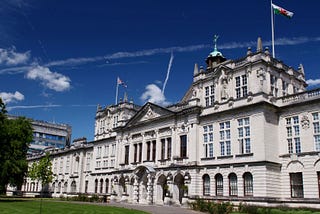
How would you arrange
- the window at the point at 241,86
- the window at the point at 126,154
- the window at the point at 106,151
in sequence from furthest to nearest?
the window at the point at 106,151, the window at the point at 126,154, the window at the point at 241,86

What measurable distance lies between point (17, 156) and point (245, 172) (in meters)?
28.2

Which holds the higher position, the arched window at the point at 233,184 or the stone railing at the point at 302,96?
the stone railing at the point at 302,96

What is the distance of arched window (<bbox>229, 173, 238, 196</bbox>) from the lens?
36.7 meters

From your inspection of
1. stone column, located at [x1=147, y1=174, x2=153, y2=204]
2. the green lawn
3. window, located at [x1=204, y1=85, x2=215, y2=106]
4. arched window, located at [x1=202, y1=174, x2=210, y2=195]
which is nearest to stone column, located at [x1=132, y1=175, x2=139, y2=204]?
stone column, located at [x1=147, y1=174, x2=153, y2=204]

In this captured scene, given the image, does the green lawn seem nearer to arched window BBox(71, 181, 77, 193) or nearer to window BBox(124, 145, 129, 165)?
window BBox(124, 145, 129, 165)

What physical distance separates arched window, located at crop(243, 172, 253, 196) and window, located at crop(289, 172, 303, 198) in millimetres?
3781

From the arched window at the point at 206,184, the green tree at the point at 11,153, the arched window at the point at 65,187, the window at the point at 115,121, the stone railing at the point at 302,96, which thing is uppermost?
the window at the point at 115,121

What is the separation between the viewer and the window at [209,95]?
137 feet

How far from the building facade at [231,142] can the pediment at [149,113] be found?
141 mm

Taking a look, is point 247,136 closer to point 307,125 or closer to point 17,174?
point 307,125

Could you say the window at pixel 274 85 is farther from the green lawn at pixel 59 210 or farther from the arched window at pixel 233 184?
the green lawn at pixel 59 210

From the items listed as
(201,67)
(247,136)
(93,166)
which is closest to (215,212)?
(247,136)

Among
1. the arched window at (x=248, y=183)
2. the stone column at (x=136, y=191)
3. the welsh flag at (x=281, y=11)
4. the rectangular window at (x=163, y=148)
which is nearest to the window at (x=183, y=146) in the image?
the rectangular window at (x=163, y=148)

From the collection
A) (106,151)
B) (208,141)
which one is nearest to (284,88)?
(208,141)
